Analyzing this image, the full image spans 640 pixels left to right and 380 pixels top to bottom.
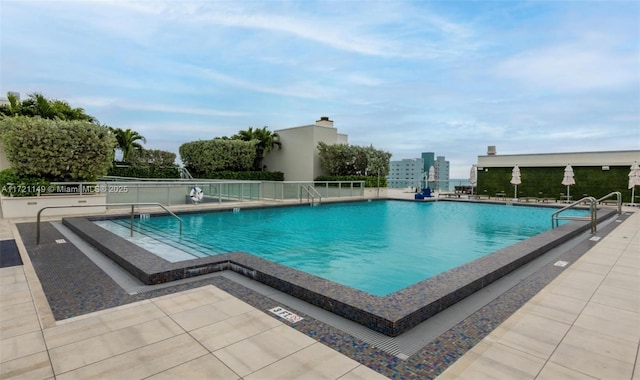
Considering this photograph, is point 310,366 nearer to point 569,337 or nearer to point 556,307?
point 569,337

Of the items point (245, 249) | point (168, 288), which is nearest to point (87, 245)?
point (245, 249)

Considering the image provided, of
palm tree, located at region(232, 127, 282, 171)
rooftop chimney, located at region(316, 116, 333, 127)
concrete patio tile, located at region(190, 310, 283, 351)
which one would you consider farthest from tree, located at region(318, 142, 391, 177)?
concrete patio tile, located at region(190, 310, 283, 351)

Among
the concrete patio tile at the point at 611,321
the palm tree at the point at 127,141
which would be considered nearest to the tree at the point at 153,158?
the palm tree at the point at 127,141

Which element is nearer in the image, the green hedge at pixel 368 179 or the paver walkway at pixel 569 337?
the paver walkway at pixel 569 337

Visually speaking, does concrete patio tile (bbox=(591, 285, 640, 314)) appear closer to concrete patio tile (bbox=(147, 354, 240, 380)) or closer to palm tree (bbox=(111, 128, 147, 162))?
concrete patio tile (bbox=(147, 354, 240, 380))

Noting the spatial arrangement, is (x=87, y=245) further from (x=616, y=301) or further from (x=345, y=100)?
(x=345, y=100)

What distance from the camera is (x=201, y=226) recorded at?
953cm

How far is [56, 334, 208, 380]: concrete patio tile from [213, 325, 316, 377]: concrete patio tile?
22cm

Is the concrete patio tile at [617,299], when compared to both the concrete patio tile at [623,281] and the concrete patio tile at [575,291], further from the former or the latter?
the concrete patio tile at [623,281]

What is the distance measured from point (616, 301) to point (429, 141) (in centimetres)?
2593

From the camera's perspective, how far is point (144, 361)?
2367 millimetres

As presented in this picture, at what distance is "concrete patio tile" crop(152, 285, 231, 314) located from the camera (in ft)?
11.0

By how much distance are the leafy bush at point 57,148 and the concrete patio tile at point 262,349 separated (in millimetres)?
10772

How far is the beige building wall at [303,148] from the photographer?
75.1ft
